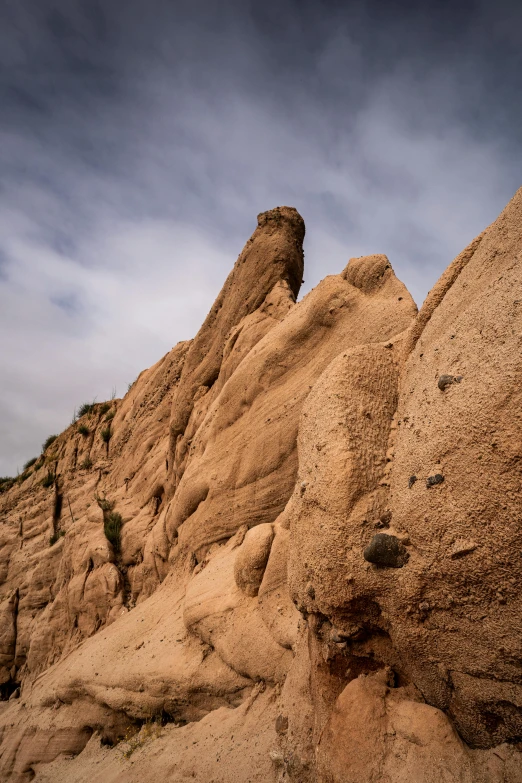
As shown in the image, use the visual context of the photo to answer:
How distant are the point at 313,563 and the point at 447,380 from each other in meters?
1.50

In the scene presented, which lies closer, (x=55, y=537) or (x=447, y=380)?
(x=447, y=380)

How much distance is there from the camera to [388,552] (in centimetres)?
293

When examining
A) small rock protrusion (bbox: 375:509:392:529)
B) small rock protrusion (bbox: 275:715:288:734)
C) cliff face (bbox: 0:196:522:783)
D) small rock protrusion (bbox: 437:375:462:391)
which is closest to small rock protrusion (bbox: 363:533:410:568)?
cliff face (bbox: 0:196:522:783)

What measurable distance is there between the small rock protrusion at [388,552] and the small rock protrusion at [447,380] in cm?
96

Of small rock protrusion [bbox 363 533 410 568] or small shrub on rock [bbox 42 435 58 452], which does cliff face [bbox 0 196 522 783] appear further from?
small shrub on rock [bbox 42 435 58 452]

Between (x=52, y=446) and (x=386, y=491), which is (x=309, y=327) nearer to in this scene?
(x=386, y=491)

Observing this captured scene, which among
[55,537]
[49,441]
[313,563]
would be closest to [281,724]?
[313,563]

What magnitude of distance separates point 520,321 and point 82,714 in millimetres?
7100

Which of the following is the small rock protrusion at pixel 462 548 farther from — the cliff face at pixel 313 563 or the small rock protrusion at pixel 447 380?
the small rock protrusion at pixel 447 380

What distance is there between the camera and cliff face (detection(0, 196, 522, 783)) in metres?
2.62

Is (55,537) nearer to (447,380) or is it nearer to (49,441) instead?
(49,441)

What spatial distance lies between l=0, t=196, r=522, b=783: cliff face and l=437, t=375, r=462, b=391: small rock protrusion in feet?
0.08

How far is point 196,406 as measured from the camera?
8711mm

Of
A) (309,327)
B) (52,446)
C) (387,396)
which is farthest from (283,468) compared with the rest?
(52,446)
